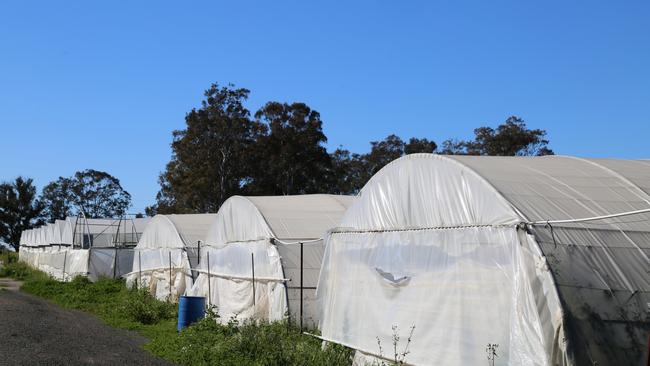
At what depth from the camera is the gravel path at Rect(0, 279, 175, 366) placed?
13078 mm

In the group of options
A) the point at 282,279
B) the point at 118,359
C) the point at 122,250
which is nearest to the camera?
the point at 118,359

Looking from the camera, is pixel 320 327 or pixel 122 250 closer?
pixel 320 327

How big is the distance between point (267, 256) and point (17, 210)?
79777 millimetres

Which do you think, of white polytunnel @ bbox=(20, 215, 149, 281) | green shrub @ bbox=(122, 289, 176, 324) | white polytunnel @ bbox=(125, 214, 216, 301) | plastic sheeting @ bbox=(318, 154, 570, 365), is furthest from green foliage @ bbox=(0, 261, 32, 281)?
plastic sheeting @ bbox=(318, 154, 570, 365)

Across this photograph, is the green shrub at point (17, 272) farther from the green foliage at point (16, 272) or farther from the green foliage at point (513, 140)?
the green foliage at point (513, 140)

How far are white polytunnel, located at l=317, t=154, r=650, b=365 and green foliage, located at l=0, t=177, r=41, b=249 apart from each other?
8383cm

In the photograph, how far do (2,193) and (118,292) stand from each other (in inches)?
2560

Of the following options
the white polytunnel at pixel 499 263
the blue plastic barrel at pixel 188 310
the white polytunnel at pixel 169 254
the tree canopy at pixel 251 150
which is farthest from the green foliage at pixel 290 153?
the white polytunnel at pixel 499 263

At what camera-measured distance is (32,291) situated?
34562 mm

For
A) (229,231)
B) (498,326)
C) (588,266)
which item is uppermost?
(229,231)

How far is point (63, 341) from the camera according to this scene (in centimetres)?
1549


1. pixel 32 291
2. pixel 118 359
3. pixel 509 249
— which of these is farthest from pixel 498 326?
pixel 32 291

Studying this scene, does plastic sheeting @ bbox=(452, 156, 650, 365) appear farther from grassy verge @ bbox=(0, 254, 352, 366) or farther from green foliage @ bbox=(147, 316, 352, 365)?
grassy verge @ bbox=(0, 254, 352, 366)

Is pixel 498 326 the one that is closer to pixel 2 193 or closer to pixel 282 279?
pixel 282 279
